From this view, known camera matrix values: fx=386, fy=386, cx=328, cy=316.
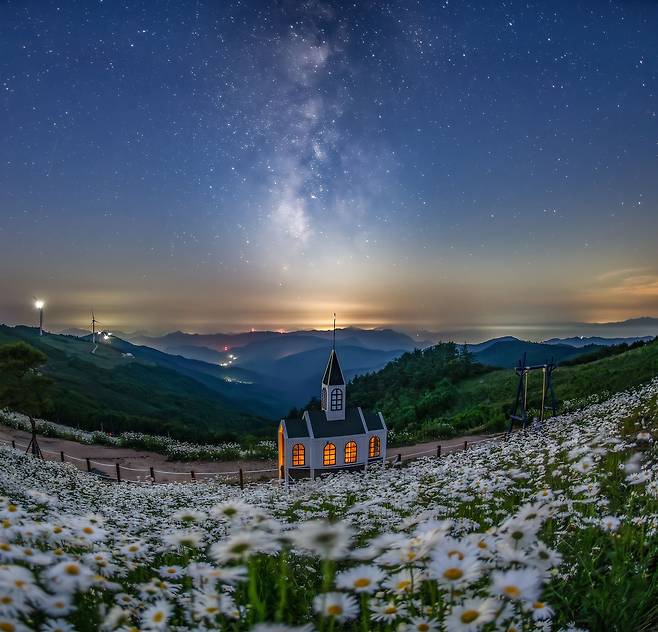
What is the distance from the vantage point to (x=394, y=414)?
4228 cm

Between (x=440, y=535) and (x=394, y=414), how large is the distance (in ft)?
139

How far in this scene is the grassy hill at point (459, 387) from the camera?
98.7 feet

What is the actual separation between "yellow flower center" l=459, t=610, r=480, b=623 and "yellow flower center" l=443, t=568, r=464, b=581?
0.41 ft

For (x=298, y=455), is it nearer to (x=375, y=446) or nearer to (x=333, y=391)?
(x=333, y=391)

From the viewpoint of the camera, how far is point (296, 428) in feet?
72.1

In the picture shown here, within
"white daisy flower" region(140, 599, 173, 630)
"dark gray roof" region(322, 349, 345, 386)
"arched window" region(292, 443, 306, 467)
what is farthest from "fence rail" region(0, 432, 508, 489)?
"white daisy flower" region(140, 599, 173, 630)

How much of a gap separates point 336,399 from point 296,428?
2.89m

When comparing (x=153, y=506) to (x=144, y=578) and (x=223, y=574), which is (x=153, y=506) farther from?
(x=223, y=574)

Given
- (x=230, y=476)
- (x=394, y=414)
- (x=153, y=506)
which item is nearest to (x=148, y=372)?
(x=394, y=414)

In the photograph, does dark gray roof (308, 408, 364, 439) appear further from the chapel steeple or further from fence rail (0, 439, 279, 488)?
fence rail (0, 439, 279, 488)

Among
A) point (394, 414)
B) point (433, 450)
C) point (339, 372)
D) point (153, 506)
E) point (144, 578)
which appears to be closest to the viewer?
point (144, 578)

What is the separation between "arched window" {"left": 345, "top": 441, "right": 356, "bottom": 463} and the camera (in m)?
22.3

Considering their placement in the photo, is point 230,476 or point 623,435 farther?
point 230,476

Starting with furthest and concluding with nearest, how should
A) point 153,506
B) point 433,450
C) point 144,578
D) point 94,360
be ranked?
point 94,360
point 433,450
point 153,506
point 144,578
